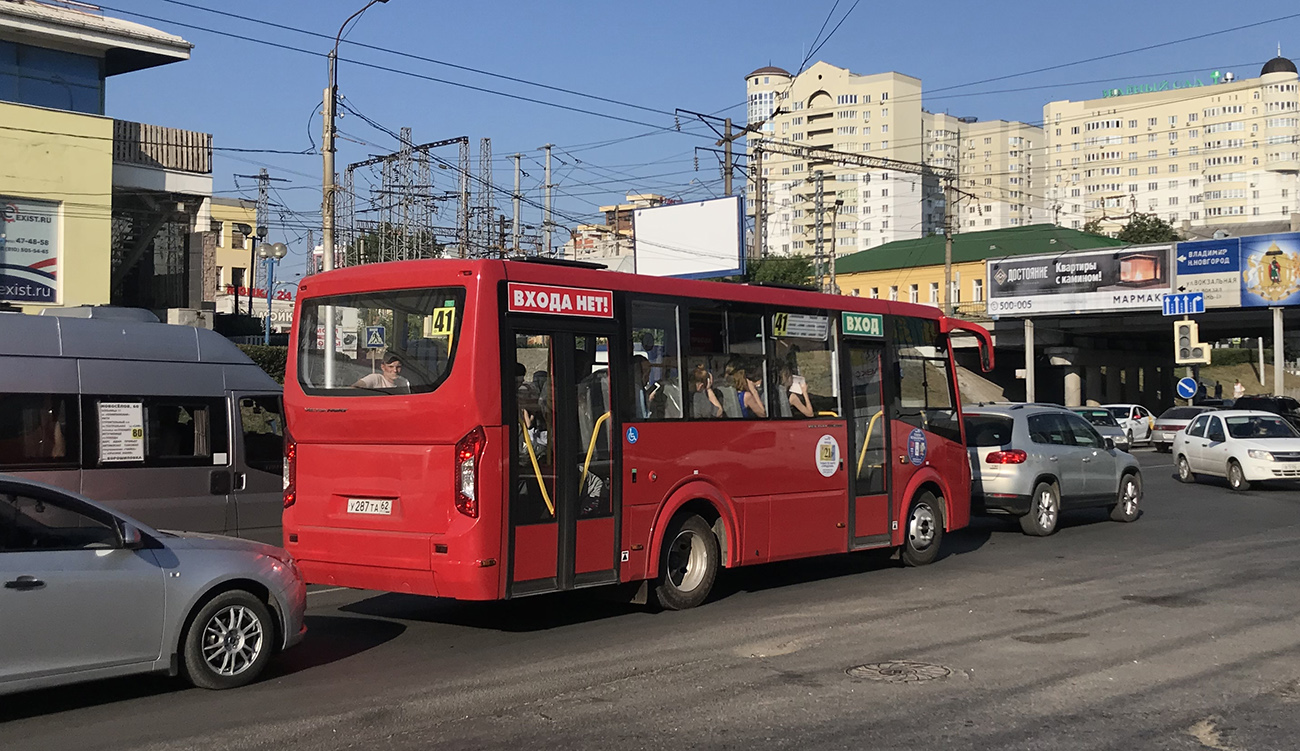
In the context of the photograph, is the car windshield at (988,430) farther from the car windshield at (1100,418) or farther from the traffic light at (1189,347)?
the traffic light at (1189,347)

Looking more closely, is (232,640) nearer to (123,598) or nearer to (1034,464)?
(123,598)

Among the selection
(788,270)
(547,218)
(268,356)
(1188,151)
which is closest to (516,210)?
(547,218)

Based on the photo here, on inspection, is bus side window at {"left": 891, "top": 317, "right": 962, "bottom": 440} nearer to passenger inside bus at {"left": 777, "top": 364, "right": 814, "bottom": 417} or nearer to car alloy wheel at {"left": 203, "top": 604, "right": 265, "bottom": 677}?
passenger inside bus at {"left": 777, "top": 364, "right": 814, "bottom": 417}

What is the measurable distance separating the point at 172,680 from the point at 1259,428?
22273 millimetres

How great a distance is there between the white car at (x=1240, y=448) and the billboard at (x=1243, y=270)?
89.0ft

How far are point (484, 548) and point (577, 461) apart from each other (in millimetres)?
1133

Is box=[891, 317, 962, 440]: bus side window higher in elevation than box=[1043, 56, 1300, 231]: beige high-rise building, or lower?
lower

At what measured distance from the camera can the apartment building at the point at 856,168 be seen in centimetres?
15400

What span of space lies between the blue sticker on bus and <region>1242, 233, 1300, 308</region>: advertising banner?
4184 centimetres

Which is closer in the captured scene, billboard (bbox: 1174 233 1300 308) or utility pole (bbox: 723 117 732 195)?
utility pole (bbox: 723 117 732 195)

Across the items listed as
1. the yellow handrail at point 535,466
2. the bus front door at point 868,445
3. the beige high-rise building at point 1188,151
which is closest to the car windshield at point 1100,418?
the bus front door at point 868,445

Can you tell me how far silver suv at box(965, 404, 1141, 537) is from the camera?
53.3ft

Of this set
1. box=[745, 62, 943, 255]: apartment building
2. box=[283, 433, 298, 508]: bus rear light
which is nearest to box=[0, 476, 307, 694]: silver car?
box=[283, 433, 298, 508]: bus rear light

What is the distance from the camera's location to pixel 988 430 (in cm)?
1661
